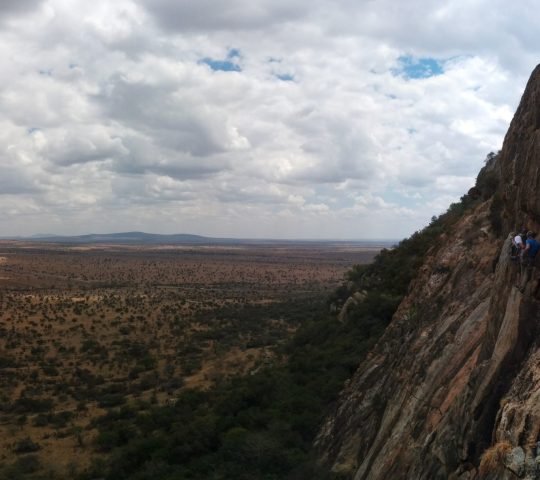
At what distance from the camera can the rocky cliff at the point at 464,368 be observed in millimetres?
6582

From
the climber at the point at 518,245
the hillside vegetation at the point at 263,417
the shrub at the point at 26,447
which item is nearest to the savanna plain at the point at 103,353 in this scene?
the shrub at the point at 26,447

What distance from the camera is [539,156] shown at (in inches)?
333

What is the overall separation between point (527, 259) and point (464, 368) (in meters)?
2.67

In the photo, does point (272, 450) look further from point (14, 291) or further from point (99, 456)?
point (14, 291)

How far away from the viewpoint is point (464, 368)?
921 cm

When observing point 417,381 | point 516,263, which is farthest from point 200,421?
point 516,263

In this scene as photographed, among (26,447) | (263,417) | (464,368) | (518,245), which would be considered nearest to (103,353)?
(26,447)

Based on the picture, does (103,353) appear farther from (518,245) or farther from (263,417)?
(518,245)

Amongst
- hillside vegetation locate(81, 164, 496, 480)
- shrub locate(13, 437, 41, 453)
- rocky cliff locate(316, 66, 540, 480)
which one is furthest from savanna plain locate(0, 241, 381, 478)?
rocky cliff locate(316, 66, 540, 480)

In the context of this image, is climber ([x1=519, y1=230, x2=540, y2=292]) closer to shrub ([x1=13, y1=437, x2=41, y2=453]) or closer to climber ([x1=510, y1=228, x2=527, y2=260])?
climber ([x1=510, y1=228, x2=527, y2=260])

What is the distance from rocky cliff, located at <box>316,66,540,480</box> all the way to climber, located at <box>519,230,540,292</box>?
0.12 m

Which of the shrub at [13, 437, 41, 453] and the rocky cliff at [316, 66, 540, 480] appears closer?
the rocky cliff at [316, 66, 540, 480]

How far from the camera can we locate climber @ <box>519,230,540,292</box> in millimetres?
7605

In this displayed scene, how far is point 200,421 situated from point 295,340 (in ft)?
39.2
